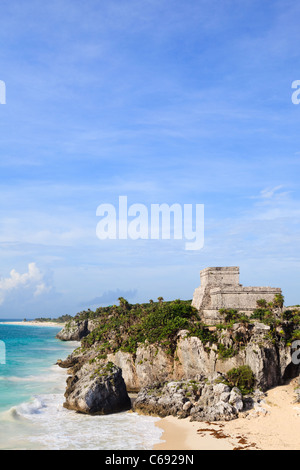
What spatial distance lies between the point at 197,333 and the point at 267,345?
19.3 ft

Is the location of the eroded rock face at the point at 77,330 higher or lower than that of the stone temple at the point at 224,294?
lower

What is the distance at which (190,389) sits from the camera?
29.8 metres

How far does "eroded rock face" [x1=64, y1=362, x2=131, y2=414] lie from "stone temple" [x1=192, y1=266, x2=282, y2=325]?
13000 mm

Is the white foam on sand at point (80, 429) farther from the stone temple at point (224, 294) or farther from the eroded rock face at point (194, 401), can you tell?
the stone temple at point (224, 294)

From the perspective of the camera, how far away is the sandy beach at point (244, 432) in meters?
A: 22.0

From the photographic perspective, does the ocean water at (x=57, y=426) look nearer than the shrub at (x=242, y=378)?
Yes

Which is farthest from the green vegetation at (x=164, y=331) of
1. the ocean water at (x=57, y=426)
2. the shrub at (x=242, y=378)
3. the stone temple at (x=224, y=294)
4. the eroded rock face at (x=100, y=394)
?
the ocean water at (x=57, y=426)

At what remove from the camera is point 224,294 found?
4128cm

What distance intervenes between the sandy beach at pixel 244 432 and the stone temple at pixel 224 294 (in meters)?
13.0

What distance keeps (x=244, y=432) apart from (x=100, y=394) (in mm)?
10517

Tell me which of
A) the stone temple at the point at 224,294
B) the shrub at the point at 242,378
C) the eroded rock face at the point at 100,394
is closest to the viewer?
the eroded rock face at the point at 100,394

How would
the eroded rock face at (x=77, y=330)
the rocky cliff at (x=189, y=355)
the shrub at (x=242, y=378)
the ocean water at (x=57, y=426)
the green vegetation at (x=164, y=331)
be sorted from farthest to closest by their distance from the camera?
the eroded rock face at (x=77, y=330), the green vegetation at (x=164, y=331), the rocky cliff at (x=189, y=355), the shrub at (x=242, y=378), the ocean water at (x=57, y=426)
